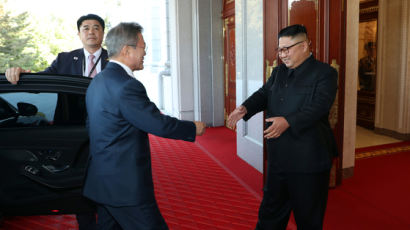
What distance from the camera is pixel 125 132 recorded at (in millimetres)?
1604

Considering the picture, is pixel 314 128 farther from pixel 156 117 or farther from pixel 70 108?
pixel 70 108

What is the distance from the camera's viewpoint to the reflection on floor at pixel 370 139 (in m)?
A: 5.59

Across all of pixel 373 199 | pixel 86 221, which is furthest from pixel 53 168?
pixel 373 199

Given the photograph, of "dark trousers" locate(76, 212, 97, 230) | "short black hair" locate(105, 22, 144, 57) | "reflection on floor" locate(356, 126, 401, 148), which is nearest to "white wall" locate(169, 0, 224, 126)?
"reflection on floor" locate(356, 126, 401, 148)

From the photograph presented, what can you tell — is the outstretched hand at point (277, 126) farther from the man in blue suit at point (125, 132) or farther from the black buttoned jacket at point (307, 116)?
the man in blue suit at point (125, 132)

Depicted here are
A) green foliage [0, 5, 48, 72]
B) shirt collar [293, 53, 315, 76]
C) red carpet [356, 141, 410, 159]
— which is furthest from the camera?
green foliage [0, 5, 48, 72]

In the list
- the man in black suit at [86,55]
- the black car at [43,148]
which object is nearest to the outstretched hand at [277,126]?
the black car at [43,148]

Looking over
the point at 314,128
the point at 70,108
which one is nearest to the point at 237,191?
the point at 314,128

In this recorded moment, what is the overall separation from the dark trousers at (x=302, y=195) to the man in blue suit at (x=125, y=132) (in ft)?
2.47

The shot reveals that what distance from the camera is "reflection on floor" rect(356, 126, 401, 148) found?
559 centimetres

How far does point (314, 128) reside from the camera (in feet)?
6.34

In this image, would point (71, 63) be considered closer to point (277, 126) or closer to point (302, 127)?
point (277, 126)

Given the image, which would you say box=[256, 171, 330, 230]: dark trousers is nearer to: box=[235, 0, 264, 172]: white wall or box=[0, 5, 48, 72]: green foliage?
box=[235, 0, 264, 172]: white wall

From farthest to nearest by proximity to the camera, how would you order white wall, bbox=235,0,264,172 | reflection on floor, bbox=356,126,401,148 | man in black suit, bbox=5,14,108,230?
1. reflection on floor, bbox=356,126,401,148
2. white wall, bbox=235,0,264,172
3. man in black suit, bbox=5,14,108,230
